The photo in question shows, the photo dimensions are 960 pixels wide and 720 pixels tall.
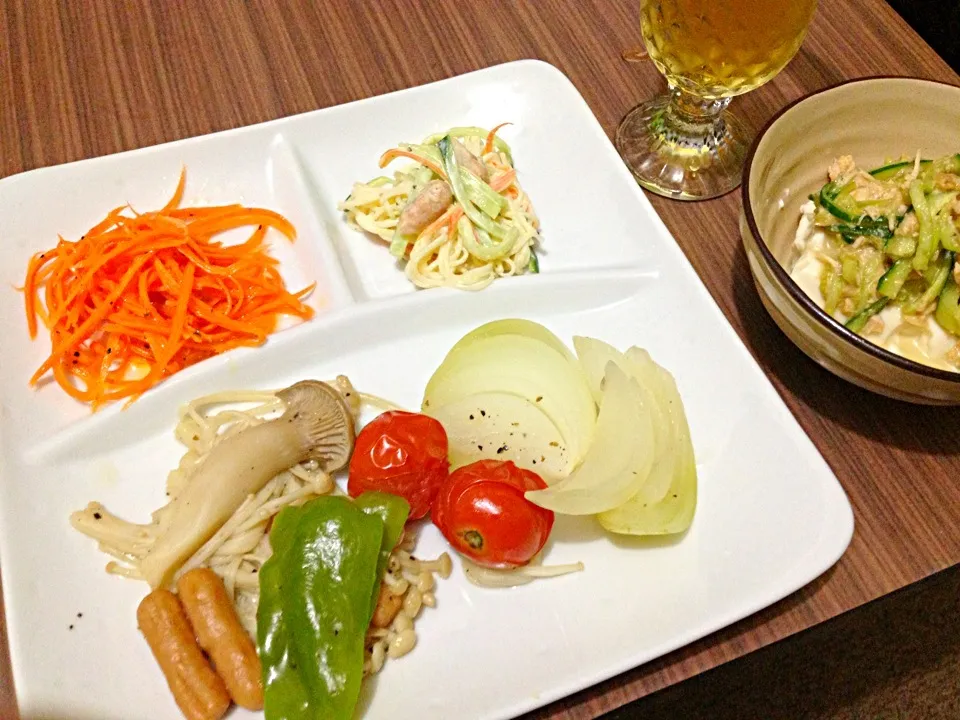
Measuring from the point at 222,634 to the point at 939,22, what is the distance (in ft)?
10.9

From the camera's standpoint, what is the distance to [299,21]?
7.28 feet

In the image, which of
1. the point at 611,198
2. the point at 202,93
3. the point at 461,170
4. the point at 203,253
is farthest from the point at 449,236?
the point at 202,93

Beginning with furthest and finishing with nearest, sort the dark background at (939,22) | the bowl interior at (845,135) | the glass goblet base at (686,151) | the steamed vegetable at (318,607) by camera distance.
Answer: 1. the dark background at (939,22)
2. the glass goblet base at (686,151)
3. the bowl interior at (845,135)
4. the steamed vegetable at (318,607)

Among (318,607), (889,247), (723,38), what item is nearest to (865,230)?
(889,247)

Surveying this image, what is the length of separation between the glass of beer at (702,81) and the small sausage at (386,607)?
1.22 metres

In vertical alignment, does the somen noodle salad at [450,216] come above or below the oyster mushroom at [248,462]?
above

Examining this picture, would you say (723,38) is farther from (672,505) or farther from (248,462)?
(248,462)

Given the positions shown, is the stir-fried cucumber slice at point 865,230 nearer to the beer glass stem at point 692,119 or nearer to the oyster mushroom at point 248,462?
the beer glass stem at point 692,119

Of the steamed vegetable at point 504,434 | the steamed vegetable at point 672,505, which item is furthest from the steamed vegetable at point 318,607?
the steamed vegetable at point 672,505

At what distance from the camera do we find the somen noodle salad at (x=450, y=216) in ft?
5.72

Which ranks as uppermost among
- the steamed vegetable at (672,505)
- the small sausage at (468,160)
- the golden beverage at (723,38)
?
the golden beverage at (723,38)

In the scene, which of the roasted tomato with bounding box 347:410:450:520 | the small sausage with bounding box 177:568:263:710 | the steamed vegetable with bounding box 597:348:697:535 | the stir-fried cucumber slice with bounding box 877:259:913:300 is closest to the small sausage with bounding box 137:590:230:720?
the small sausage with bounding box 177:568:263:710

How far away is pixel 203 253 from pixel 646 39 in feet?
3.79

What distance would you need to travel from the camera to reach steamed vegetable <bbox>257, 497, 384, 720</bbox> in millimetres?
1131
